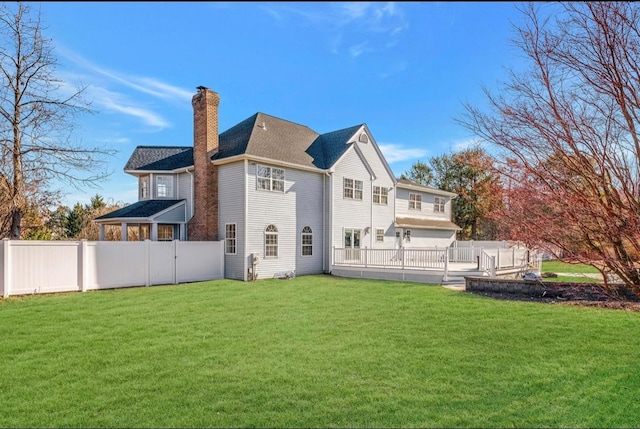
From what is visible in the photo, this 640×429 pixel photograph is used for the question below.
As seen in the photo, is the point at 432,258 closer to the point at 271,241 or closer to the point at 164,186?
the point at 271,241

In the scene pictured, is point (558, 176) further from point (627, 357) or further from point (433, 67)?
point (627, 357)

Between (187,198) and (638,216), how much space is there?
692 inches

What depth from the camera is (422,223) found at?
26.3 meters

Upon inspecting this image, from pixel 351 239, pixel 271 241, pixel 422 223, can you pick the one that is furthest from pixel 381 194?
pixel 271 241

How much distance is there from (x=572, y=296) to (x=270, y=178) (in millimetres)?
12463

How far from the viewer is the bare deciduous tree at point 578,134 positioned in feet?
13.2

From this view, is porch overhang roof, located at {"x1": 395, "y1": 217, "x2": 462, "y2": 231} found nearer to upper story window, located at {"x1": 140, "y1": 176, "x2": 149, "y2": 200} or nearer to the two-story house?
the two-story house

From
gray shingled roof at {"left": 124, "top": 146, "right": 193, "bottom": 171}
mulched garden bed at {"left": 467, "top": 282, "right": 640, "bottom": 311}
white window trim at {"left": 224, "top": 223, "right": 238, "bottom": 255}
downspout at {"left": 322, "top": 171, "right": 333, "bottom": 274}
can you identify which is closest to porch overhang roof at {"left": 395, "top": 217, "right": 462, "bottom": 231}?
downspout at {"left": 322, "top": 171, "right": 333, "bottom": 274}

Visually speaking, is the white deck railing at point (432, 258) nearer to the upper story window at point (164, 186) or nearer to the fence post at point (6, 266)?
the upper story window at point (164, 186)

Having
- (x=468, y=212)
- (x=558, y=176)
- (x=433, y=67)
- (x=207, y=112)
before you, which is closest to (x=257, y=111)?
(x=207, y=112)

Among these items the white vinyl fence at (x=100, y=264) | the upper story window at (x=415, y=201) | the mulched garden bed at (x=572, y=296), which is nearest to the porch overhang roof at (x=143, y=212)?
the white vinyl fence at (x=100, y=264)

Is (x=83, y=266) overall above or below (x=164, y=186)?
below

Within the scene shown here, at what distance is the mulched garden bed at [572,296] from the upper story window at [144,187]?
1669cm

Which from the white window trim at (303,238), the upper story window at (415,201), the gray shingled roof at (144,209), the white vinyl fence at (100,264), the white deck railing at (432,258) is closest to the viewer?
the white vinyl fence at (100,264)
